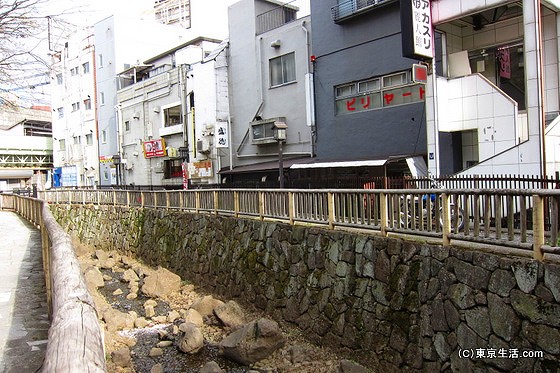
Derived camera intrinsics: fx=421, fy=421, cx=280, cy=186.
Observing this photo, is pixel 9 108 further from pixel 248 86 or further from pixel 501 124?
pixel 248 86

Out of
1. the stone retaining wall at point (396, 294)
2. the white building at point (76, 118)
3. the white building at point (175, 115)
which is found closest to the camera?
the stone retaining wall at point (396, 294)

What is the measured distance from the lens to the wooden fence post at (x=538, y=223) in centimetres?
522

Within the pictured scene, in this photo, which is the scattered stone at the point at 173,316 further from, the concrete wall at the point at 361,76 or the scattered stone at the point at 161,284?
the concrete wall at the point at 361,76

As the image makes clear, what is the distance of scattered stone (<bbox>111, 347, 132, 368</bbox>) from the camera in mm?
8484

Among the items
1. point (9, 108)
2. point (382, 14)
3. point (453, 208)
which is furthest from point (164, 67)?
point (453, 208)

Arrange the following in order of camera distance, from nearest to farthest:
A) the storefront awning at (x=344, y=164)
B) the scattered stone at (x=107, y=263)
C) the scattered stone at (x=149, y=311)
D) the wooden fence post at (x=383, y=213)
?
the wooden fence post at (x=383, y=213) < the scattered stone at (x=149, y=311) < the storefront awning at (x=344, y=164) < the scattered stone at (x=107, y=263)

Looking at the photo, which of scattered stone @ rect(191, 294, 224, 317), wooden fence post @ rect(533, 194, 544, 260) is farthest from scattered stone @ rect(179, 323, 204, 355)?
wooden fence post @ rect(533, 194, 544, 260)

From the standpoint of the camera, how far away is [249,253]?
12383 millimetres

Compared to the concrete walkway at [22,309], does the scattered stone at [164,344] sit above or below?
below

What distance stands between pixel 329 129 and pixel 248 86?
7192 mm

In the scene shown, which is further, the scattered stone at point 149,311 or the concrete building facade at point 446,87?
the scattered stone at point 149,311

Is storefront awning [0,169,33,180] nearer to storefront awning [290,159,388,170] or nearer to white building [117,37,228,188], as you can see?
white building [117,37,228,188]

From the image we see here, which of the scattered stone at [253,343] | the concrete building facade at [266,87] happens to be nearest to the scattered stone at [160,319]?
the scattered stone at [253,343]

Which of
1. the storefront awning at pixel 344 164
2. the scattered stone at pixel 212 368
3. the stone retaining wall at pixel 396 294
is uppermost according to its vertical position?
the storefront awning at pixel 344 164
